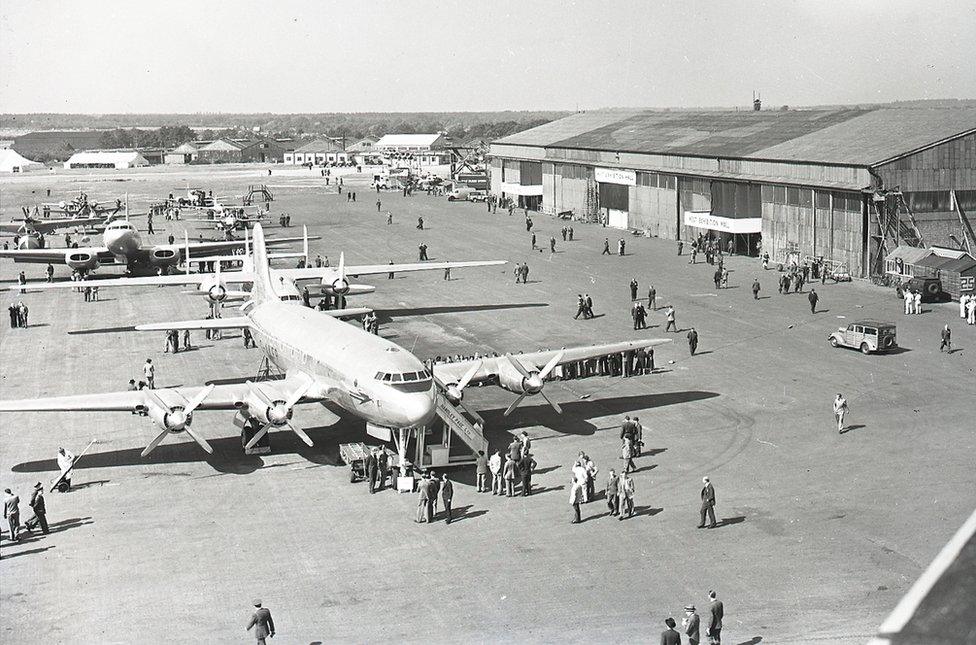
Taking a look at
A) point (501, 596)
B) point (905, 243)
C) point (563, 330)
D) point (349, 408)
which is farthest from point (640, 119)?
point (501, 596)

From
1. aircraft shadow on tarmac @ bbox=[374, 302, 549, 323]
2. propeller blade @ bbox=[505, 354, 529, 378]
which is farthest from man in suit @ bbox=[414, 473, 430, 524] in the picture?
aircraft shadow on tarmac @ bbox=[374, 302, 549, 323]

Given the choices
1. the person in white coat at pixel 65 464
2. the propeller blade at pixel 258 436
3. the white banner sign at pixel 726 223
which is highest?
the white banner sign at pixel 726 223

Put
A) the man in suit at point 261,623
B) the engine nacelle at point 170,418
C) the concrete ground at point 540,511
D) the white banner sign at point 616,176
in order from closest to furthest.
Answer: the man in suit at point 261,623 → the concrete ground at point 540,511 → the engine nacelle at point 170,418 → the white banner sign at point 616,176

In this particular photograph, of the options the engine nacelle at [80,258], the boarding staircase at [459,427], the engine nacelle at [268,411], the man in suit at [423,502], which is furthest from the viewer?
the engine nacelle at [80,258]

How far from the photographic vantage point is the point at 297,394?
32750 millimetres

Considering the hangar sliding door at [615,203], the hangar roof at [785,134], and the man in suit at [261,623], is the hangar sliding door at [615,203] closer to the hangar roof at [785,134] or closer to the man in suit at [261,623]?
the hangar roof at [785,134]

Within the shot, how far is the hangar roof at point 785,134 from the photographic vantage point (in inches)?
2776

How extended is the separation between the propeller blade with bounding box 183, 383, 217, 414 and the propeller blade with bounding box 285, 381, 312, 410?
98.9 inches

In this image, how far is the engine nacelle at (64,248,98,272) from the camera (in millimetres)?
69688

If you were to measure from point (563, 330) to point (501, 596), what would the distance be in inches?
1257

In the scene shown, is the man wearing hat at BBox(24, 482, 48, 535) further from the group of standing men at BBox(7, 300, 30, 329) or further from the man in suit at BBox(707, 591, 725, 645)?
the group of standing men at BBox(7, 300, 30, 329)

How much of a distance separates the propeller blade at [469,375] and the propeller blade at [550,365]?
2169 millimetres

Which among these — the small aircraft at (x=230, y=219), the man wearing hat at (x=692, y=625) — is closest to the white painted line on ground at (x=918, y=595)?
the man wearing hat at (x=692, y=625)

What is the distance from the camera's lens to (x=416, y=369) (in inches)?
1220
